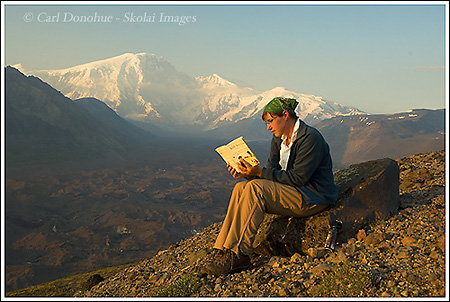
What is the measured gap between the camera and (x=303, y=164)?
6594 mm

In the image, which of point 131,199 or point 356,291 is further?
point 131,199

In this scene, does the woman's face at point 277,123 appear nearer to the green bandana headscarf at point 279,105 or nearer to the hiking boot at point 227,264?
the green bandana headscarf at point 279,105

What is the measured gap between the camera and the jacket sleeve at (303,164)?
659cm

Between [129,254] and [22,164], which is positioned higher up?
[22,164]

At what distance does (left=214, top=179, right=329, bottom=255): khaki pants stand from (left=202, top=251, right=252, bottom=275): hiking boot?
20cm

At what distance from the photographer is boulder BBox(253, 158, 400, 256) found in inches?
290

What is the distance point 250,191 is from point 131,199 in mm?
140823

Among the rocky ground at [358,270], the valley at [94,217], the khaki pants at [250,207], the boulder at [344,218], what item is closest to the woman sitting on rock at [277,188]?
the khaki pants at [250,207]

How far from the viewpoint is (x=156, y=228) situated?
109875 millimetres

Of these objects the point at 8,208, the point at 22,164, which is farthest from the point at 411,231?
the point at 22,164

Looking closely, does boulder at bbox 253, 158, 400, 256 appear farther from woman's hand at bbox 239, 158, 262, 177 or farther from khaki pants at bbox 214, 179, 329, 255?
woman's hand at bbox 239, 158, 262, 177

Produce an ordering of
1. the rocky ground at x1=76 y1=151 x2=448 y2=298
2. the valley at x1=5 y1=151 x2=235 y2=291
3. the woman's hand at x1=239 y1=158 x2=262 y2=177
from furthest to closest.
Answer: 1. the valley at x1=5 y1=151 x2=235 y2=291
2. the woman's hand at x1=239 y1=158 x2=262 y2=177
3. the rocky ground at x1=76 y1=151 x2=448 y2=298

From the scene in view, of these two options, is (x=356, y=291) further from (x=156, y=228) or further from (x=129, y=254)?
(x=156, y=228)

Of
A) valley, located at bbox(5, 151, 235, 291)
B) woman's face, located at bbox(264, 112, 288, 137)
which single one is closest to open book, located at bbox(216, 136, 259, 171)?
woman's face, located at bbox(264, 112, 288, 137)
